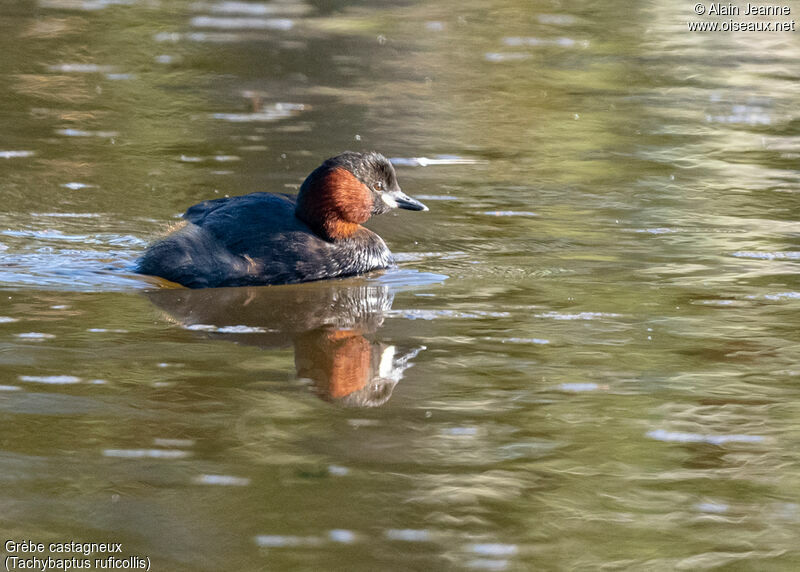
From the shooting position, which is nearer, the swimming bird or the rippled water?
the rippled water

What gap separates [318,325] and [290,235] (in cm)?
115

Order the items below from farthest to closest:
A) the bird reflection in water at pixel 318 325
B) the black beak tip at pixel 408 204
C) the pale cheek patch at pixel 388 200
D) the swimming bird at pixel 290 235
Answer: the black beak tip at pixel 408 204 < the pale cheek patch at pixel 388 200 < the swimming bird at pixel 290 235 < the bird reflection in water at pixel 318 325

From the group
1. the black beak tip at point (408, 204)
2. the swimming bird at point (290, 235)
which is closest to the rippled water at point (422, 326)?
the swimming bird at point (290, 235)

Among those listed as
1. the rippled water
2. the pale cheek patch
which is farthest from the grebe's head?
the rippled water

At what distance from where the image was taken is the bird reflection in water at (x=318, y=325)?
623 centimetres

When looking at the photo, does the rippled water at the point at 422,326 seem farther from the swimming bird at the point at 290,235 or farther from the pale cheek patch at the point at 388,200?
the pale cheek patch at the point at 388,200

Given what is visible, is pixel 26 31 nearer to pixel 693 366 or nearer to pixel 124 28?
pixel 124 28

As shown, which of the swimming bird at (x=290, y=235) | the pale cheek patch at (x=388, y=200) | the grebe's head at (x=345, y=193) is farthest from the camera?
the pale cheek patch at (x=388, y=200)

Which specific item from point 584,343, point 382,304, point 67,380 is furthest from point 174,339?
point 584,343

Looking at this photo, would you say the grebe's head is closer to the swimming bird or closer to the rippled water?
the swimming bird

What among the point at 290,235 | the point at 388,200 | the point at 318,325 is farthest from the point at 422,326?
the point at 388,200

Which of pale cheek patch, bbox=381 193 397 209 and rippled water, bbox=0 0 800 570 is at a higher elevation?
pale cheek patch, bbox=381 193 397 209

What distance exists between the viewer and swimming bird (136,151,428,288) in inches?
314

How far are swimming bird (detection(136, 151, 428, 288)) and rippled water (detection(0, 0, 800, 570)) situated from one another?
16 centimetres
